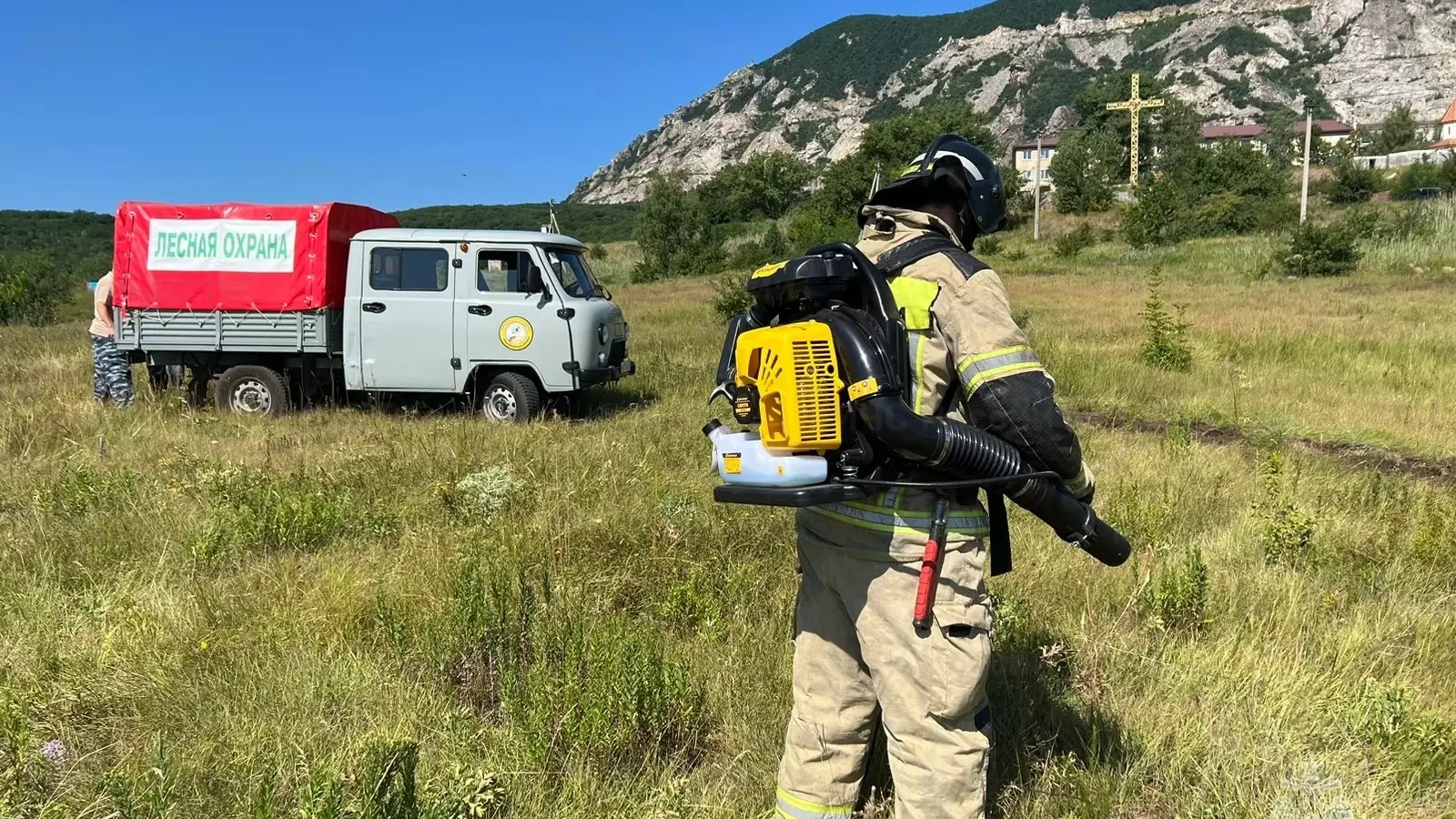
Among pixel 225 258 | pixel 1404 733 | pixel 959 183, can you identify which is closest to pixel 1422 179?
pixel 1404 733

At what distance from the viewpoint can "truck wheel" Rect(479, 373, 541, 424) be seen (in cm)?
883

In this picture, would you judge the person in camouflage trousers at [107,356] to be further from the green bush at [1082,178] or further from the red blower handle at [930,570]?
the green bush at [1082,178]

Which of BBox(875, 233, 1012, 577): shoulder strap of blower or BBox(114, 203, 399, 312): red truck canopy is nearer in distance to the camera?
BBox(875, 233, 1012, 577): shoulder strap of blower

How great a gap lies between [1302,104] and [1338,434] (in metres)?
162

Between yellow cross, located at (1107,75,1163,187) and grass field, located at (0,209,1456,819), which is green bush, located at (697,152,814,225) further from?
grass field, located at (0,209,1456,819)

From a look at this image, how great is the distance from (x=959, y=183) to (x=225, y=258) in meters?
9.36

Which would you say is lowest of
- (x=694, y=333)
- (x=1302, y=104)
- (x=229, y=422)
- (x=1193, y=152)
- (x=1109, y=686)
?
(x=1109, y=686)

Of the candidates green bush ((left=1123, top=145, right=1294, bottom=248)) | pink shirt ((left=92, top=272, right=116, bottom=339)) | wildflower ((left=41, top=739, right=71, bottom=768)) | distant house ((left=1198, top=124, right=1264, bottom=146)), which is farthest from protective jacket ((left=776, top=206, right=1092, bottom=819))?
distant house ((left=1198, top=124, right=1264, bottom=146))

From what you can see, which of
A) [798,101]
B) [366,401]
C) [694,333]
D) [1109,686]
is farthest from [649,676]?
[798,101]

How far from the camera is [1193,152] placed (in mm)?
53844

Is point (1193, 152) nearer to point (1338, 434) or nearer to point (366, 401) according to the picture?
point (1338, 434)

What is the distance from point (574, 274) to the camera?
9.34 metres

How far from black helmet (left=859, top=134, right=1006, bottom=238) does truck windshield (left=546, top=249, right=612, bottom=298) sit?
720 cm

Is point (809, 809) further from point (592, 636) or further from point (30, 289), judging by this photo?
point (30, 289)
